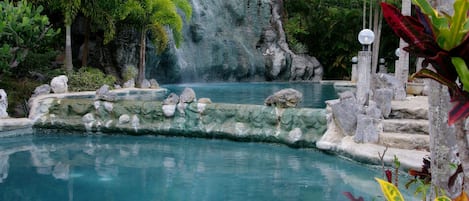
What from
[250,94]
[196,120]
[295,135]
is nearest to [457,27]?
[295,135]

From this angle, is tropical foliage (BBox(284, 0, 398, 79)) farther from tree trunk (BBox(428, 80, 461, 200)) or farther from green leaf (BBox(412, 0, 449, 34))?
green leaf (BBox(412, 0, 449, 34))

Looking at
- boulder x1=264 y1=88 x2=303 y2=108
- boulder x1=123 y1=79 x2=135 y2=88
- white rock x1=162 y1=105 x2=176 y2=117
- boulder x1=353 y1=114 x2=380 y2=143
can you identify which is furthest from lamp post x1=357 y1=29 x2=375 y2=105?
boulder x1=123 y1=79 x2=135 y2=88

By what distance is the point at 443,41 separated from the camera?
1.07m

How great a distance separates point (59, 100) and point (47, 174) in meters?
4.16

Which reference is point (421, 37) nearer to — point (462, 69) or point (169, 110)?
point (462, 69)

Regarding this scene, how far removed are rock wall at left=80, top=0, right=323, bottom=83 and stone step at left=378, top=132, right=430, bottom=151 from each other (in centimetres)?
1349

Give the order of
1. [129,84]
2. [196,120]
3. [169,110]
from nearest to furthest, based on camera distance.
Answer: [196,120] < [169,110] < [129,84]

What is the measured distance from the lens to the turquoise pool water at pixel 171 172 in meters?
5.35

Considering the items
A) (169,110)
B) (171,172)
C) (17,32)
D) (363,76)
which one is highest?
(17,32)

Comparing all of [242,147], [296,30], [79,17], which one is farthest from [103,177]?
[296,30]

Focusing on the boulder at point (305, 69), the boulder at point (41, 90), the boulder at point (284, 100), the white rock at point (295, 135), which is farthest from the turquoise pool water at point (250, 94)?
the boulder at point (305, 69)

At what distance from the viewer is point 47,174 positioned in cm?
618

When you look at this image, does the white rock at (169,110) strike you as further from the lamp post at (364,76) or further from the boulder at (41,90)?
the lamp post at (364,76)

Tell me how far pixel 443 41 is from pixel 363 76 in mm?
6918
